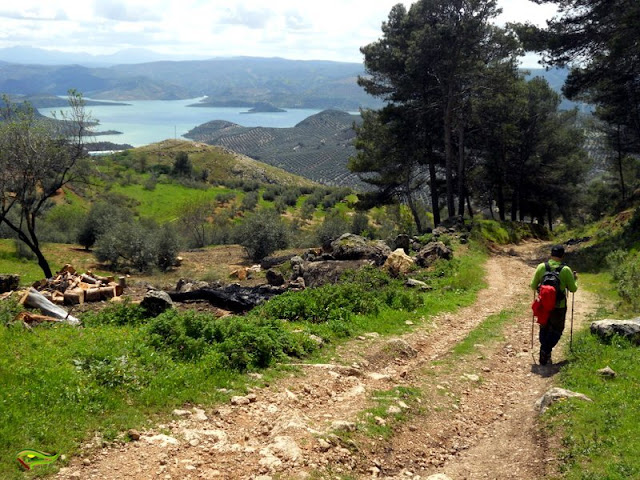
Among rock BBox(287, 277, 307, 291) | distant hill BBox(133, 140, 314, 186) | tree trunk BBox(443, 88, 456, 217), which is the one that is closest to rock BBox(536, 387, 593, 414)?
rock BBox(287, 277, 307, 291)

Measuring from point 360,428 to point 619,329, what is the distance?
5903 mm

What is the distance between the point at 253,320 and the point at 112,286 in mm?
9158

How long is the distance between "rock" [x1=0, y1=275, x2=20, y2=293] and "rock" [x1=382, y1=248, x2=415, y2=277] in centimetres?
1287

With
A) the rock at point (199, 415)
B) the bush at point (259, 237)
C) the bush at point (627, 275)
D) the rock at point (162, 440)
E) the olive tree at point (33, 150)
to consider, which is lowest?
the bush at point (259, 237)

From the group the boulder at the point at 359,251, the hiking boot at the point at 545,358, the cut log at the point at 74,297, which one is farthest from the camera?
the boulder at the point at 359,251

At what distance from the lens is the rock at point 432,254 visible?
18.0 m

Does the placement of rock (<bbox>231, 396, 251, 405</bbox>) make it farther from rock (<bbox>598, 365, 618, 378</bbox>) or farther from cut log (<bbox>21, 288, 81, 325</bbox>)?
cut log (<bbox>21, 288, 81, 325</bbox>)

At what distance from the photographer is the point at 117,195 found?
234ft

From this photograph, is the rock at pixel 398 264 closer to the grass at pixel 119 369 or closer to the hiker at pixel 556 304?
the grass at pixel 119 369

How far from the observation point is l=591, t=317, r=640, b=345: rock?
29.4 feet

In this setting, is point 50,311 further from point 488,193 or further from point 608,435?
point 488,193

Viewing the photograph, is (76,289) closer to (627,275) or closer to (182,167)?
(627,275)

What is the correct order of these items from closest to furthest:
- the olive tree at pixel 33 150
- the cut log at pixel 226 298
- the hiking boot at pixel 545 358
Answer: the hiking boot at pixel 545 358 → the cut log at pixel 226 298 → the olive tree at pixel 33 150

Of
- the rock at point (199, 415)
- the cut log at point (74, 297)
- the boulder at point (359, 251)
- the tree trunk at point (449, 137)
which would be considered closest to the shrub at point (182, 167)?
the tree trunk at point (449, 137)
